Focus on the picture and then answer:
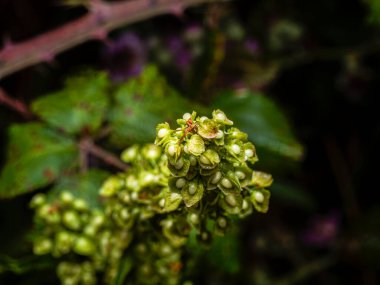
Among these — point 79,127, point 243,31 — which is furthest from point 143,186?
point 243,31

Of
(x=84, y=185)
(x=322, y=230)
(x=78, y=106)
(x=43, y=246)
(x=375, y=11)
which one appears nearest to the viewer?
(x=43, y=246)

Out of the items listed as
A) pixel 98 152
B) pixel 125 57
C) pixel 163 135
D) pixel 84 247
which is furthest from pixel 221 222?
pixel 125 57

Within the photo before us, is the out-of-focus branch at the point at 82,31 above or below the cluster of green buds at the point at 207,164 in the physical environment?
above

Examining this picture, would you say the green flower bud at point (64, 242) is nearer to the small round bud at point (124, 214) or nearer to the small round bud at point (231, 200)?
the small round bud at point (124, 214)

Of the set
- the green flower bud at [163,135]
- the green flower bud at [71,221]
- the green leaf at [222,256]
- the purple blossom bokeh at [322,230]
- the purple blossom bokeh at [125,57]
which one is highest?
the purple blossom bokeh at [125,57]

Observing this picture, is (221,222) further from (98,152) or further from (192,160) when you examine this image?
(98,152)

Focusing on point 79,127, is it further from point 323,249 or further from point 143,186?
point 323,249

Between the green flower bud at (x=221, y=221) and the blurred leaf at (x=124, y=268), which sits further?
the blurred leaf at (x=124, y=268)

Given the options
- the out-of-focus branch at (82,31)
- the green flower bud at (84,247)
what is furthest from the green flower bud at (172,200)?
the out-of-focus branch at (82,31)
